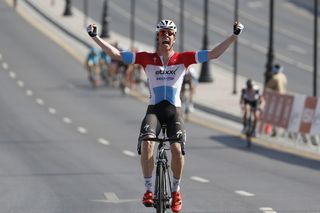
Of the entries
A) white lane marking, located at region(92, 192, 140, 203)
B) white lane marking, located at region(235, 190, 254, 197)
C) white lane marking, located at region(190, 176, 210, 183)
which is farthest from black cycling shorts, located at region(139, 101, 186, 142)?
white lane marking, located at region(190, 176, 210, 183)

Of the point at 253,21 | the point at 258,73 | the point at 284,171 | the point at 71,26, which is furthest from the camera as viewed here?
the point at 253,21

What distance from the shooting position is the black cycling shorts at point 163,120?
499 inches

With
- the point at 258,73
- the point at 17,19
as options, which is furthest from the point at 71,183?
the point at 17,19

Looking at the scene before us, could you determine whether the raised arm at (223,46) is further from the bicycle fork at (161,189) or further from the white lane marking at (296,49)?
the white lane marking at (296,49)

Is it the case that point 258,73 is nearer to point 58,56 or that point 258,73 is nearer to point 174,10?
point 58,56

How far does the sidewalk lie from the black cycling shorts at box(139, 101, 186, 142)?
41.6 feet

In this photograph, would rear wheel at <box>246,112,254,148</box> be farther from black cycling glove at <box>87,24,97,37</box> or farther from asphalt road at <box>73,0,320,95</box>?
asphalt road at <box>73,0,320,95</box>

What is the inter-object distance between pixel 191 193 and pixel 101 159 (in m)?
6.62

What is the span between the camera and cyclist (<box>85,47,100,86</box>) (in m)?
45.7

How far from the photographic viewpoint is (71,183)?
19.5 meters

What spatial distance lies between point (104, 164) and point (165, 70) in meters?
10.1

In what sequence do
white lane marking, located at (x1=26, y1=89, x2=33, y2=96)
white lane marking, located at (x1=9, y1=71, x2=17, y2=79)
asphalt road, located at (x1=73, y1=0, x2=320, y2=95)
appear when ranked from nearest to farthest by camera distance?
white lane marking, located at (x1=26, y1=89, x2=33, y2=96), white lane marking, located at (x1=9, y1=71, x2=17, y2=79), asphalt road, located at (x1=73, y1=0, x2=320, y2=95)

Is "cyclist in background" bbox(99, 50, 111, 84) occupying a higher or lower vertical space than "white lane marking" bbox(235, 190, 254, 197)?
lower

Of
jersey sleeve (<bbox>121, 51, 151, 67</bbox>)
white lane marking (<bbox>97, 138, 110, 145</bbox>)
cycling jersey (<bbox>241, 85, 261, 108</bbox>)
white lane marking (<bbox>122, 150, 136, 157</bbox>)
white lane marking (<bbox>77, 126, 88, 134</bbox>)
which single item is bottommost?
white lane marking (<bbox>77, 126, 88, 134</bbox>)
